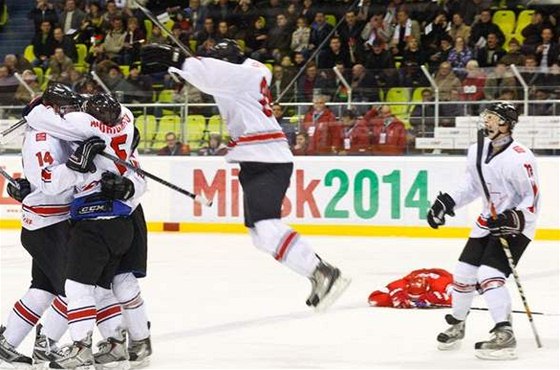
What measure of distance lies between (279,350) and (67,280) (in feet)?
4.33

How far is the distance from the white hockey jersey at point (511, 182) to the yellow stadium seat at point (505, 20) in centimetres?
799

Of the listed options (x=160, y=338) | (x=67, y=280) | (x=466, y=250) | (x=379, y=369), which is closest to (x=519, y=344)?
(x=466, y=250)

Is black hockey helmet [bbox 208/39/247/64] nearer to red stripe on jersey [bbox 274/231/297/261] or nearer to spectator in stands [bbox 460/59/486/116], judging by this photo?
red stripe on jersey [bbox 274/231/297/261]

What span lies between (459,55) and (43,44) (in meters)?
5.71

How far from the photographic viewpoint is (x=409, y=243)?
11500 millimetres

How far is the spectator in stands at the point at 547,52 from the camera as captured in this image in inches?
487

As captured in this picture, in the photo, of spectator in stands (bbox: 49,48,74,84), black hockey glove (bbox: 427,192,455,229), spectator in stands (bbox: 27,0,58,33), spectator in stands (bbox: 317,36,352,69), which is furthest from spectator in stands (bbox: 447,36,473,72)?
black hockey glove (bbox: 427,192,455,229)

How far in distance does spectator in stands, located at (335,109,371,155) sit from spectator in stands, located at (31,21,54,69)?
4797 millimetres

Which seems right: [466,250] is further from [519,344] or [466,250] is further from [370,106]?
[370,106]

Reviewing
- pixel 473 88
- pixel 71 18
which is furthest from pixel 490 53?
pixel 71 18

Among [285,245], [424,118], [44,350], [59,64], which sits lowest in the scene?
[44,350]

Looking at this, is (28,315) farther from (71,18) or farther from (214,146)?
(71,18)

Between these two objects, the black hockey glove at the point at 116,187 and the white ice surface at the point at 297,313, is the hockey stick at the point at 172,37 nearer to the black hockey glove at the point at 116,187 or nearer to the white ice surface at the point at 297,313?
the black hockey glove at the point at 116,187

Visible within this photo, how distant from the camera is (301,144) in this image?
12.4 m
